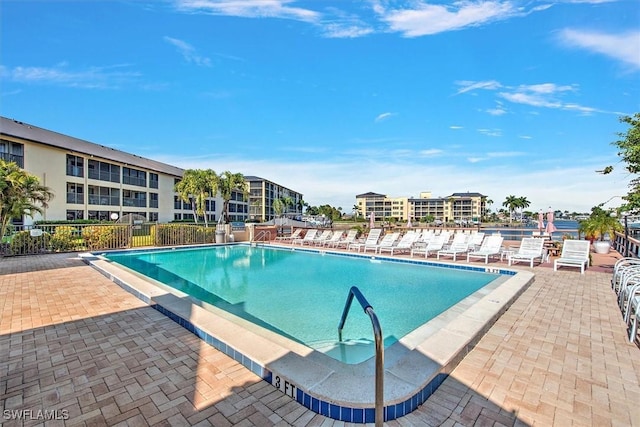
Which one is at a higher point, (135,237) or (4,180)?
(4,180)

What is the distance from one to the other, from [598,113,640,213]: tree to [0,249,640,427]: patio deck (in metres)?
2.71

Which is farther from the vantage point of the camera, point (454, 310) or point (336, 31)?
point (336, 31)

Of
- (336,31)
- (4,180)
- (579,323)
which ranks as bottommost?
(579,323)

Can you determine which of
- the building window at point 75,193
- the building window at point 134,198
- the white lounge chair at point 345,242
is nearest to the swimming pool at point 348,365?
the white lounge chair at point 345,242

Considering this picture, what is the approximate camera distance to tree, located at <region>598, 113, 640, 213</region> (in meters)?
5.59

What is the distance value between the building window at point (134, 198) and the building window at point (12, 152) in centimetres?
797

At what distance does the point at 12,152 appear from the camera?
57.3 feet

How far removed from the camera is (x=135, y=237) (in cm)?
1341

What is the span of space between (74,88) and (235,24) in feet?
33.8

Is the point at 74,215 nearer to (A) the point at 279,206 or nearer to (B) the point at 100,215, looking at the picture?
(B) the point at 100,215

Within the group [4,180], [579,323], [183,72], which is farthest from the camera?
[183,72]

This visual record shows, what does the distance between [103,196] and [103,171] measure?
6.39ft

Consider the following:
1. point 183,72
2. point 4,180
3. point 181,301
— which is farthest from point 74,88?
point 181,301

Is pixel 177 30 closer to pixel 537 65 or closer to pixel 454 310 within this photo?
pixel 454 310
